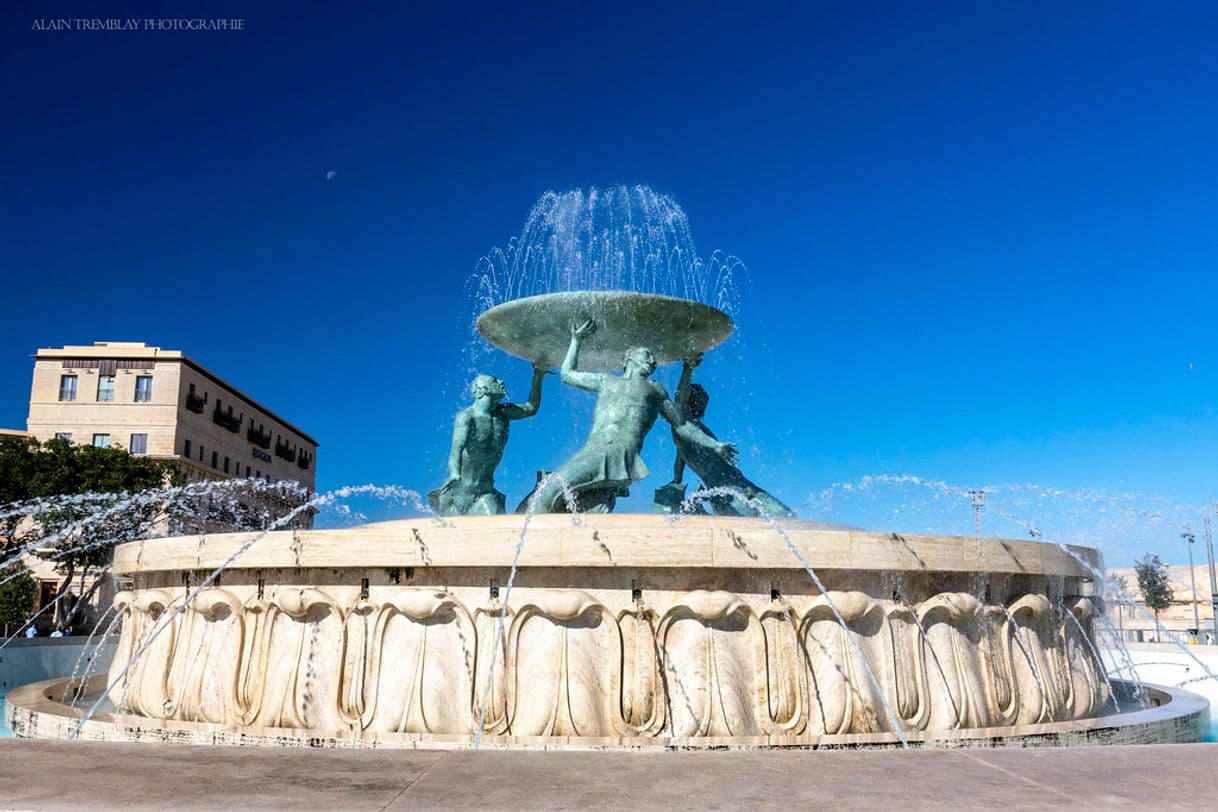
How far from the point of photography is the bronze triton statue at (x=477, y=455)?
36.7 feet

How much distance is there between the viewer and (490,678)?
670 cm

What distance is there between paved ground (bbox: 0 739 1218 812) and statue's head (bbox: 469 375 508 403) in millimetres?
7186

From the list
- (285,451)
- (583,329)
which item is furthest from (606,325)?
(285,451)

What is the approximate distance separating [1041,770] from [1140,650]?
1934cm

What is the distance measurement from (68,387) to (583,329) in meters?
49.2

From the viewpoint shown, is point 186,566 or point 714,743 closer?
point 714,743

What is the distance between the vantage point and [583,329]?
462 inches

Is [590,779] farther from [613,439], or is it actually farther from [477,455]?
[477,455]

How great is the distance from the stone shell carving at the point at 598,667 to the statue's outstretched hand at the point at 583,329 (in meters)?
5.22

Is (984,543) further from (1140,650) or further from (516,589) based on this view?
(1140,650)

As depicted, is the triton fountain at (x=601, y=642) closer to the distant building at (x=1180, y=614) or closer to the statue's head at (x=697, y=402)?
the statue's head at (x=697, y=402)

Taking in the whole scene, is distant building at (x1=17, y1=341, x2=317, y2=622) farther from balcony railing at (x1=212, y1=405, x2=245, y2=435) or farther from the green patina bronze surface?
the green patina bronze surface

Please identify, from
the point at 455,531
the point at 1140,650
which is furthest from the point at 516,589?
the point at 1140,650

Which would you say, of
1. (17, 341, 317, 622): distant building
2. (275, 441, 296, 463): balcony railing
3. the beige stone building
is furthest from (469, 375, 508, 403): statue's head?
(275, 441, 296, 463): balcony railing
